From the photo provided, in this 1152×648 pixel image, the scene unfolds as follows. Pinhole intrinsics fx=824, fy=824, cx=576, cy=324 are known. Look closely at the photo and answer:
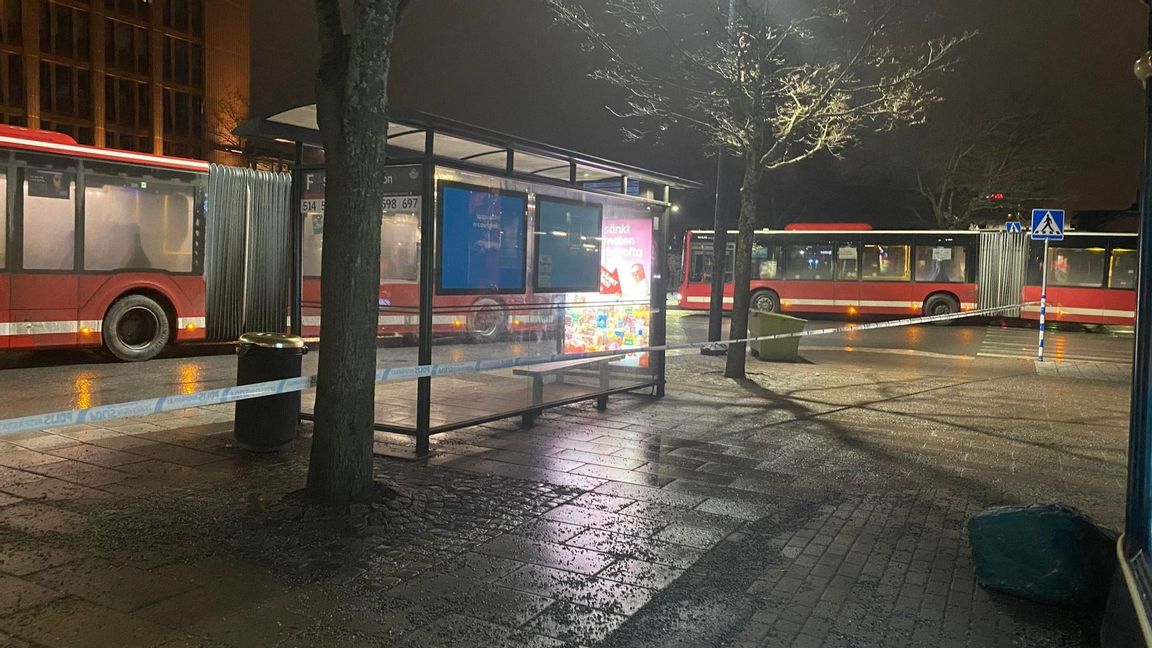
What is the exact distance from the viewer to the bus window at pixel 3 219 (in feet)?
38.5

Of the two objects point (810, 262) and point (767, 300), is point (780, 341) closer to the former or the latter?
point (810, 262)

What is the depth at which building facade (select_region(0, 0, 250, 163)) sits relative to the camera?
4975 cm

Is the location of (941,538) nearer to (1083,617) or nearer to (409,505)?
(1083,617)

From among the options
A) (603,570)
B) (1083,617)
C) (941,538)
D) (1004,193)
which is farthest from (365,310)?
(1004,193)

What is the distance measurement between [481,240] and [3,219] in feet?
27.6

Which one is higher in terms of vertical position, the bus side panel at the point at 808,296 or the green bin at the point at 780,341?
the bus side panel at the point at 808,296

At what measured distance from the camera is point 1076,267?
24.8 m

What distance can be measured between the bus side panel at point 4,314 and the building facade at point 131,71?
40.2 m

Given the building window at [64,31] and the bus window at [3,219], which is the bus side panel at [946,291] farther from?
the building window at [64,31]

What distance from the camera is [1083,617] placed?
4.12 meters

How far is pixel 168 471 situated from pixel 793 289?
24.1 m

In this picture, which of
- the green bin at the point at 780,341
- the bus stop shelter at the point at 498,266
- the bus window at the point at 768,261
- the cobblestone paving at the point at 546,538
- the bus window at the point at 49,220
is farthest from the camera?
the bus window at the point at 768,261

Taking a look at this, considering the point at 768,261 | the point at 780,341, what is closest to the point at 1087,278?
the point at 768,261

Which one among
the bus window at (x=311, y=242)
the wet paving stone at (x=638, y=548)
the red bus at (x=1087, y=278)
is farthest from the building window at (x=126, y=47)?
the wet paving stone at (x=638, y=548)
